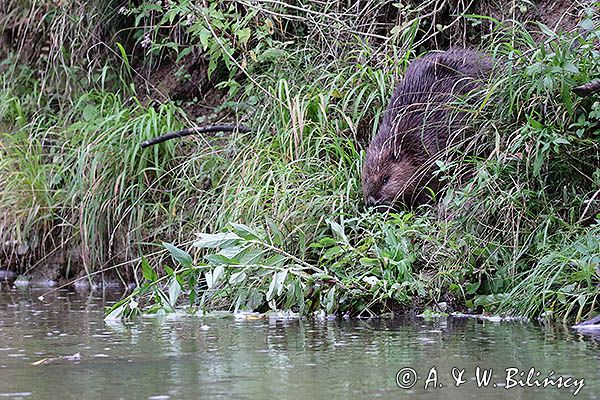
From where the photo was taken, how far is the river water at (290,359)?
248cm

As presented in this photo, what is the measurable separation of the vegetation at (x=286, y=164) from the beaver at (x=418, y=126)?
0.13 meters

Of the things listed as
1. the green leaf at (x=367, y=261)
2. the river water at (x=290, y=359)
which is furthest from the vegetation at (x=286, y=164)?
the river water at (x=290, y=359)

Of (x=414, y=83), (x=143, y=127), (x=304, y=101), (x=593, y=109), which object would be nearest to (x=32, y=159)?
(x=143, y=127)

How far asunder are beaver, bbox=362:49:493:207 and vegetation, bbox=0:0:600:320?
0.42 feet

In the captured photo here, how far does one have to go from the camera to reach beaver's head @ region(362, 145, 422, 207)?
4.83 m

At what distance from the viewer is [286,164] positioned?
5078 mm

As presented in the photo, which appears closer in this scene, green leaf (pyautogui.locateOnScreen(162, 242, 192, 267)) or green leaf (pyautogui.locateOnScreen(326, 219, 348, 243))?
green leaf (pyautogui.locateOnScreen(162, 242, 192, 267))

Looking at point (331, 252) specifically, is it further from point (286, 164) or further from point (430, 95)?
point (430, 95)

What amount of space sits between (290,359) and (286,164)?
2.20 metres

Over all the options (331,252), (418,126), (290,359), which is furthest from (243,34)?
(290,359)

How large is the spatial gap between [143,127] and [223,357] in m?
3.20

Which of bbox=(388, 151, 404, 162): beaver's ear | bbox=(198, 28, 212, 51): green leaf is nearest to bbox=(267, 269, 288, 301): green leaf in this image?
bbox=(388, 151, 404, 162): beaver's ear

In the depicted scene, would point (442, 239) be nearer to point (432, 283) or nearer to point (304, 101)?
point (432, 283)

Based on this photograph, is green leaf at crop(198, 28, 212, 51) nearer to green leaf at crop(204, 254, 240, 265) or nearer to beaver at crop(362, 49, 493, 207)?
beaver at crop(362, 49, 493, 207)
